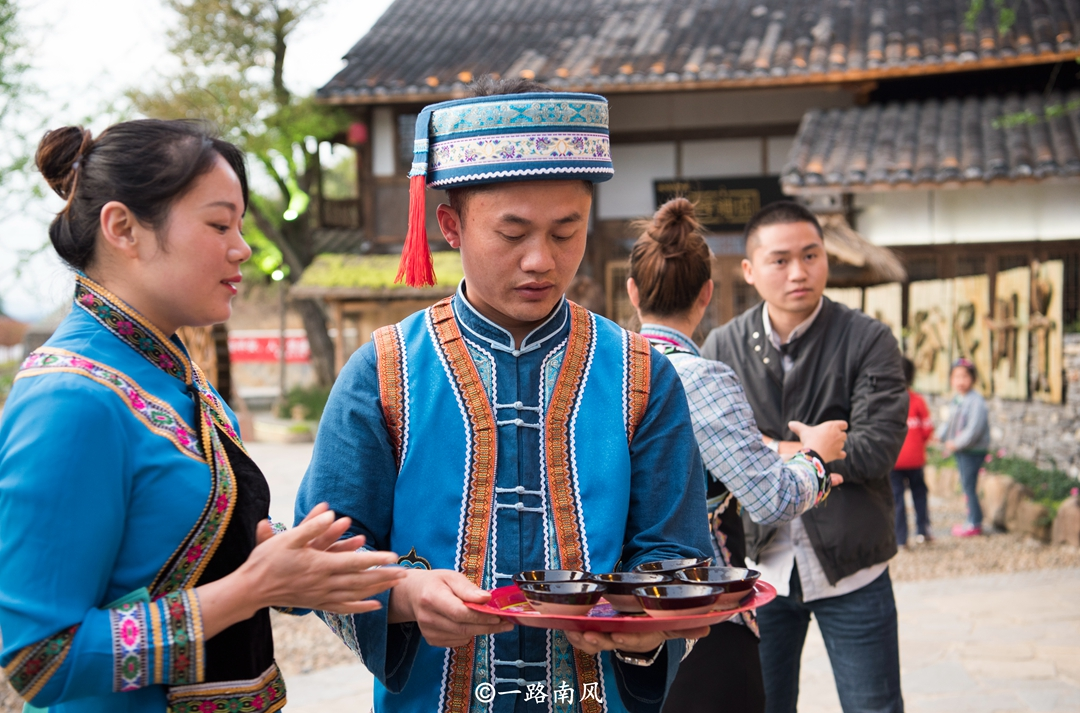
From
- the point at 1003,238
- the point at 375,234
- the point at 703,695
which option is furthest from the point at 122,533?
the point at 375,234

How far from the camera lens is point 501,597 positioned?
173 centimetres

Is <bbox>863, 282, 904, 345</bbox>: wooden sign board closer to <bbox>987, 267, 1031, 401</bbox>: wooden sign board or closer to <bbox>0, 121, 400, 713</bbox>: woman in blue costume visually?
<bbox>987, 267, 1031, 401</bbox>: wooden sign board

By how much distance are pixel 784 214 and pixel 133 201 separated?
246cm

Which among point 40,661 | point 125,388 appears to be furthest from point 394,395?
point 40,661

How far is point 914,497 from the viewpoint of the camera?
→ 856 centimetres

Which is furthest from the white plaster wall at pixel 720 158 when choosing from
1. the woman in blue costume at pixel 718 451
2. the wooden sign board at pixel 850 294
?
the woman in blue costume at pixel 718 451

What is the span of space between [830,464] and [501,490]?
1763 mm

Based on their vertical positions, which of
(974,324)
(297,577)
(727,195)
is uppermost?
(727,195)

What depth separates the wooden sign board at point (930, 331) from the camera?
1120 centimetres

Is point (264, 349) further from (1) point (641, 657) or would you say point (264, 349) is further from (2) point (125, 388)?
(1) point (641, 657)

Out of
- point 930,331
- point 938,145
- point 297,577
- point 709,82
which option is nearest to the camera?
point 297,577

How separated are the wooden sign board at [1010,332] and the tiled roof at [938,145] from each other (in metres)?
1.06

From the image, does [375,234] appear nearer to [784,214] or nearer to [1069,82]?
[1069,82]

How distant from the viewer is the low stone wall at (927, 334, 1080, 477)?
918 centimetres
